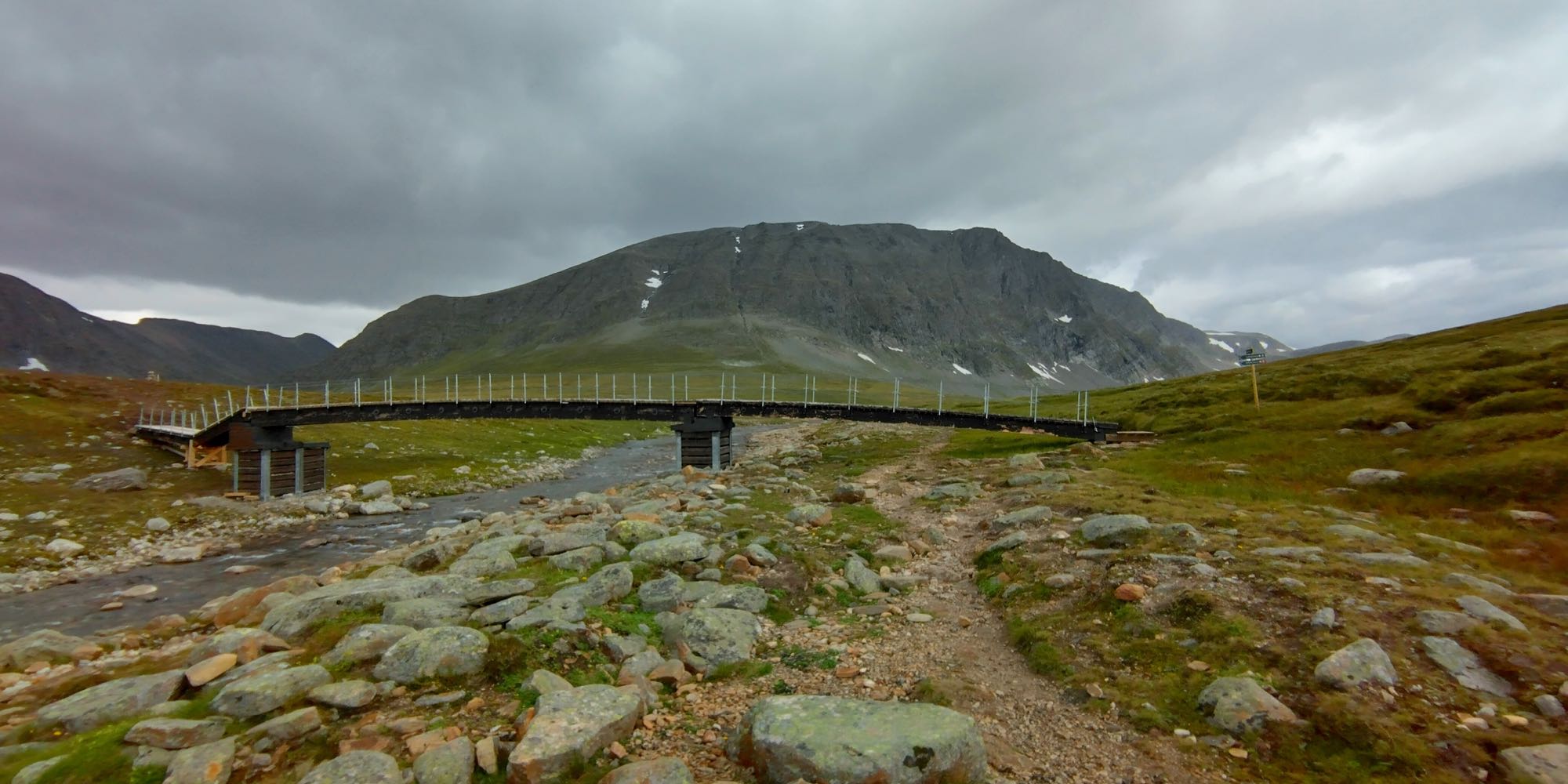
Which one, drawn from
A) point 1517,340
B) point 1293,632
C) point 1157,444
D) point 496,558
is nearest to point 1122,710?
point 1293,632

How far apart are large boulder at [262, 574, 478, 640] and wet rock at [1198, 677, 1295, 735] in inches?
557

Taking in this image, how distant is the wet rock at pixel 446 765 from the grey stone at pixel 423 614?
183 inches

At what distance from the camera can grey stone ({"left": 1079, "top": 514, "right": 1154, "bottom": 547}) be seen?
17.2m

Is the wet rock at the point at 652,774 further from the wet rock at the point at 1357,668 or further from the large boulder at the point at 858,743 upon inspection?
the wet rock at the point at 1357,668

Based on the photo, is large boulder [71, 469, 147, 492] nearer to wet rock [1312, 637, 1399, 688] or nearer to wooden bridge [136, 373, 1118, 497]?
wooden bridge [136, 373, 1118, 497]

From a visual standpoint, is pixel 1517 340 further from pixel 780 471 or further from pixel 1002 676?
pixel 1002 676

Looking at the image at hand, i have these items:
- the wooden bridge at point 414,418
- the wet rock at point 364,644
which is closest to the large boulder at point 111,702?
the wet rock at point 364,644

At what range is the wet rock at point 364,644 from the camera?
10.6m

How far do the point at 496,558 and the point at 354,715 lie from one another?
9.37 m

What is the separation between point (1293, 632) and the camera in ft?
36.0

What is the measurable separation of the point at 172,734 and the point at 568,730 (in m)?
5.28

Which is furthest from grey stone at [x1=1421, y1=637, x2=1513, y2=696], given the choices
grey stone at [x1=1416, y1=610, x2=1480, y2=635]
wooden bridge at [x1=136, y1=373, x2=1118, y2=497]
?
wooden bridge at [x1=136, y1=373, x2=1118, y2=497]

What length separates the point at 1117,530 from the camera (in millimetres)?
17594

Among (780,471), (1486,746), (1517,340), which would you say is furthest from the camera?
(1517,340)
